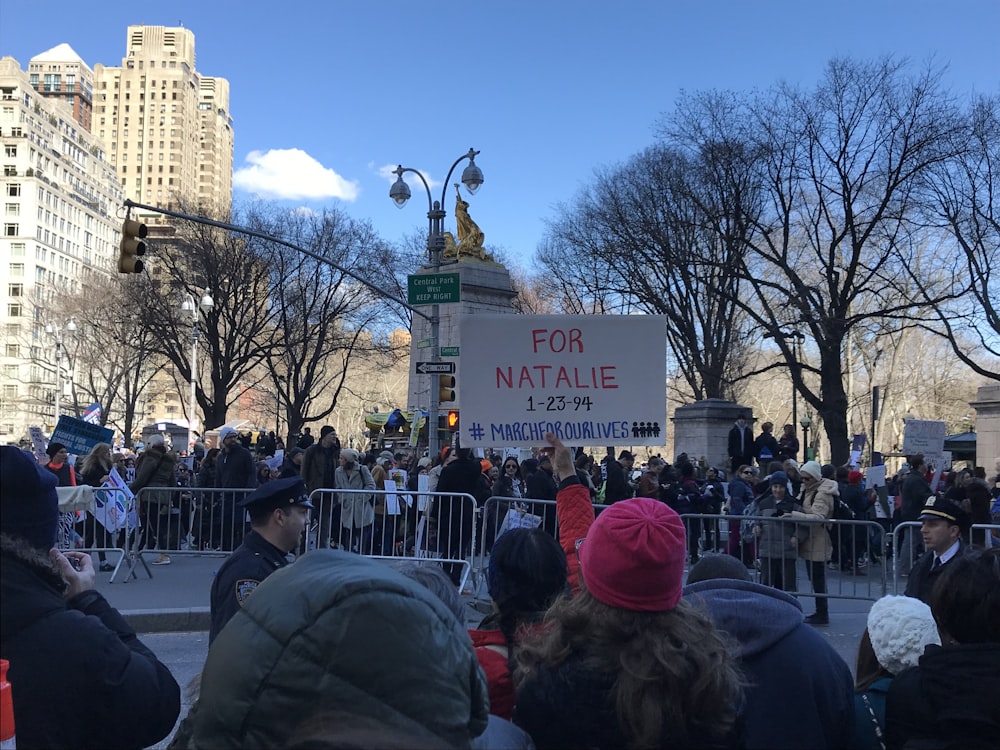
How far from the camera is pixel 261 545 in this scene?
4.04 metres

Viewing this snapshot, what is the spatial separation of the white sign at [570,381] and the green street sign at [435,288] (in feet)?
36.1

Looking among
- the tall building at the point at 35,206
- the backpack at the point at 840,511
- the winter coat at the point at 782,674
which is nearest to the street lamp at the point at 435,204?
the backpack at the point at 840,511

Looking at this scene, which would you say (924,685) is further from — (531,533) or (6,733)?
(6,733)

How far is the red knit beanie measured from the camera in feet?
8.03

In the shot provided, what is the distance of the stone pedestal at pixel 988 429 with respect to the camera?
2616cm

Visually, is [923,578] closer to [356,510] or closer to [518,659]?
[518,659]

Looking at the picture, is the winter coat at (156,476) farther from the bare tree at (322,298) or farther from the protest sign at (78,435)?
the bare tree at (322,298)

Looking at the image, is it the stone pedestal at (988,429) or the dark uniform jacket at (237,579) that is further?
the stone pedestal at (988,429)

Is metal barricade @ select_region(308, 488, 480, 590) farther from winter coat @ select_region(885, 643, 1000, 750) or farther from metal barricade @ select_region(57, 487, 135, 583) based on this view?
winter coat @ select_region(885, 643, 1000, 750)

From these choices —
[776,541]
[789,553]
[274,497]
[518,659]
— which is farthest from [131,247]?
[518,659]

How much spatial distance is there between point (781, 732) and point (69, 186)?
130m

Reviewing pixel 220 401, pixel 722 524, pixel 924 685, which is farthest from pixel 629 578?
pixel 220 401

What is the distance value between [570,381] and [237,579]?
3.11m

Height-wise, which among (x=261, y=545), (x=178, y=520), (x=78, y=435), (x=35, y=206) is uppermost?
(x=35, y=206)
